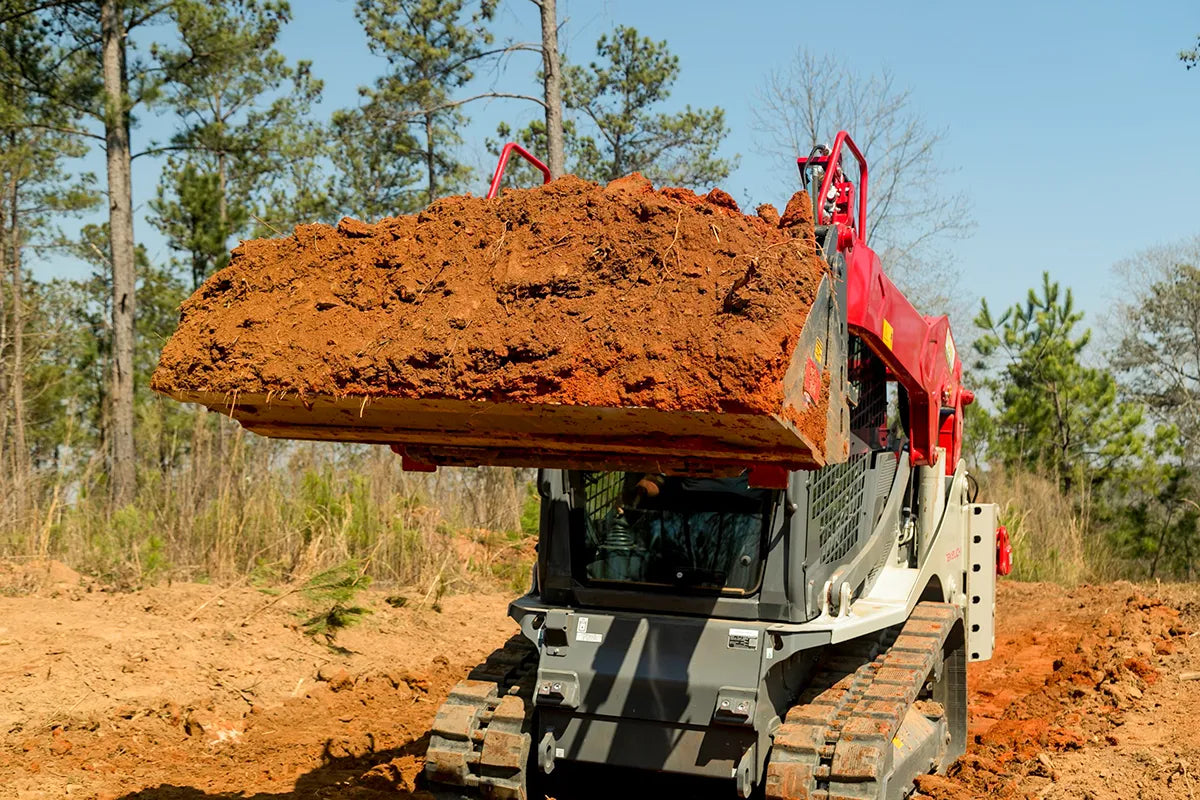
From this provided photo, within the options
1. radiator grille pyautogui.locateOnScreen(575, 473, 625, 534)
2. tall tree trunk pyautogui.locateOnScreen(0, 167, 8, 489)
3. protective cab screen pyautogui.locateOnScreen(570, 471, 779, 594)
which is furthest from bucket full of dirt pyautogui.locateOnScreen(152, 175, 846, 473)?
tall tree trunk pyautogui.locateOnScreen(0, 167, 8, 489)

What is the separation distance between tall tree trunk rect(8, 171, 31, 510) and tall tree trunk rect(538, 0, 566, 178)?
23.1ft

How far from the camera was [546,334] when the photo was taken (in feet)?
12.6

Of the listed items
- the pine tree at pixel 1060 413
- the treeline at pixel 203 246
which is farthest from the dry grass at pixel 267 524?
the pine tree at pixel 1060 413

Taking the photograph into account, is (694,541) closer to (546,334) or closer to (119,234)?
(546,334)

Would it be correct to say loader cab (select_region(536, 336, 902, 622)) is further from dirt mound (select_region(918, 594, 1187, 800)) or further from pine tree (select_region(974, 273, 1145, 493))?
pine tree (select_region(974, 273, 1145, 493))

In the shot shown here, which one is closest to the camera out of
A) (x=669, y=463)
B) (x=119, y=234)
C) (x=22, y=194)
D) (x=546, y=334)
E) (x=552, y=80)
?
(x=546, y=334)

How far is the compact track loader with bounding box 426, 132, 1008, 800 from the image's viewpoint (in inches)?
189

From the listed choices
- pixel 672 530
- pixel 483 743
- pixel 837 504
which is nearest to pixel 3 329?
pixel 483 743

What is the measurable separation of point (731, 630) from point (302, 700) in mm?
4497

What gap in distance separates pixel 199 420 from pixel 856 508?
685cm

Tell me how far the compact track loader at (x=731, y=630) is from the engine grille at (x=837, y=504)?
14 mm

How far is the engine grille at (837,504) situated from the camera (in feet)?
17.4

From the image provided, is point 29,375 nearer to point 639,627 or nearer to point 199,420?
point 199,420

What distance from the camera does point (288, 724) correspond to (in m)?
8.00
